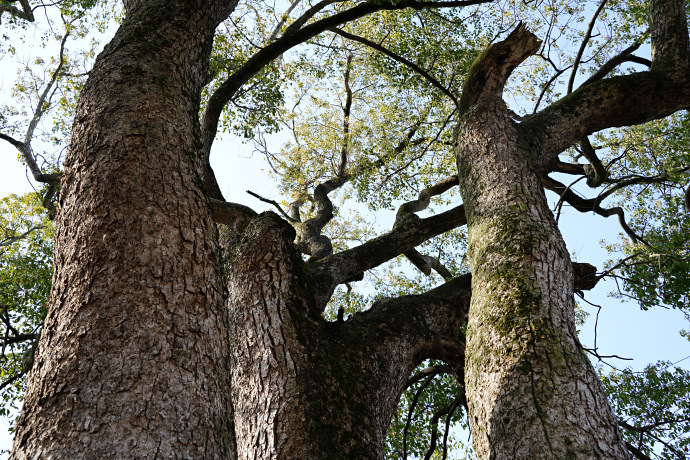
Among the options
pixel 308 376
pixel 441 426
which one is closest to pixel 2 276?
pixel 308 376

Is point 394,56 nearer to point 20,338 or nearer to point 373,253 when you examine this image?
point 373,253

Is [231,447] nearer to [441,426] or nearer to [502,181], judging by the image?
[502,181]

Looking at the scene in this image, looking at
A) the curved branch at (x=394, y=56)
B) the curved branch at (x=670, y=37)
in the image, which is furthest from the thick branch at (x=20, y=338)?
the curved branch at (x=670, y=37)

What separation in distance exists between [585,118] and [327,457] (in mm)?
4309

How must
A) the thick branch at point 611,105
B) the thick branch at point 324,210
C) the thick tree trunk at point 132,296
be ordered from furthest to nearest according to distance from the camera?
the thick branch at point 324,210 < the thick branch at point 611,105 < the thick tree trunk at point 132,296

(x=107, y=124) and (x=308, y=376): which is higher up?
(x=107, y=124)

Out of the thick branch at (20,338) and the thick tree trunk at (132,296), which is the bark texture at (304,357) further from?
the thick branch at (20,338)

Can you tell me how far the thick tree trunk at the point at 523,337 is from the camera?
2.92 meters

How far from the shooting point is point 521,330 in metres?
3.40

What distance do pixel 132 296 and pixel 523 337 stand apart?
7.70 feet

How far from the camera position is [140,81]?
313 centimetres

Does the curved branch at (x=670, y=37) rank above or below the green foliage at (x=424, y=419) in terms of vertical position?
above

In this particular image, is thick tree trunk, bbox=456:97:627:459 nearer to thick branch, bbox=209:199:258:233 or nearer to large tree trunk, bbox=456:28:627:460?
large tree trunk, bbox=456:28:627:460

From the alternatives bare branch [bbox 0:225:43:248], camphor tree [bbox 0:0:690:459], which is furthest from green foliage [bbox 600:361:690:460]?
bare branch [bbox 0:225:43:248]
